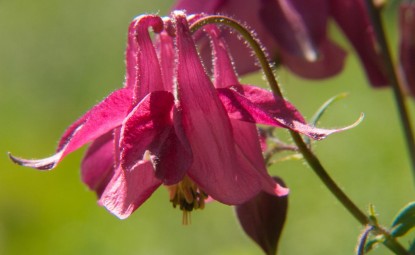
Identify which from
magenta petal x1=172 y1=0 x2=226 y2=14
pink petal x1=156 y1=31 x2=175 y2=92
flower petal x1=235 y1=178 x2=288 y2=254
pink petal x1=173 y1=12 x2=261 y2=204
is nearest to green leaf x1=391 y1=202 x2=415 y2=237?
flower petal x1=235 y1=178 x2=288 y2=254

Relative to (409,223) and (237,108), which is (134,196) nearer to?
(237,108)

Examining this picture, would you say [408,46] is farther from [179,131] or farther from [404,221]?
[179,131]

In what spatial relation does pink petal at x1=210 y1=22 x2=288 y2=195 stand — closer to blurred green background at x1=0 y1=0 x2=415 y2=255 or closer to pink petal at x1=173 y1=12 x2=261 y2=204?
pink petal at x1=173 y1=12 x2=261 y2=204

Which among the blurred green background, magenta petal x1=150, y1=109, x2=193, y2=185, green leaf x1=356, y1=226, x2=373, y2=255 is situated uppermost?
magenta petal x1=150, y1=109, x2=193, y2=185

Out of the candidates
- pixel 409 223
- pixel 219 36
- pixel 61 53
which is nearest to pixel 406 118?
pixel 409 223

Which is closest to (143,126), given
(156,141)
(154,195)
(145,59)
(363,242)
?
(156,141)

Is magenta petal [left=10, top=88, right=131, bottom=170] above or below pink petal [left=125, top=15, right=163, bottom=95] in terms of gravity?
below
